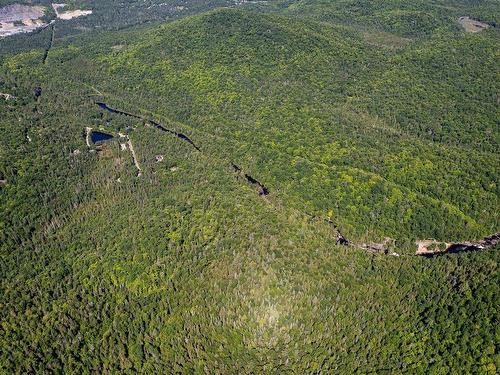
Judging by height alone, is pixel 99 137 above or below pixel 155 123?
above

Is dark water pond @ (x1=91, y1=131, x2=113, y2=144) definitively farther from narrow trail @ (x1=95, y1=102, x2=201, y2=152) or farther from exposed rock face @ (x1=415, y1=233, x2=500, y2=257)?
exposed rock face @ (x1=415, y1=233, x2=500, y2=257)

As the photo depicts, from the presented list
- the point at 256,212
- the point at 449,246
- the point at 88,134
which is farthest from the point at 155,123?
the point at 449,246

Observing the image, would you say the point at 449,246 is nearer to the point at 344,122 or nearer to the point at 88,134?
the point at 344,122

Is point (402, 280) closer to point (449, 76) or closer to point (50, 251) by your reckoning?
point (50, 251)

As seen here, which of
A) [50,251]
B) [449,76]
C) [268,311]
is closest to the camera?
[268,311]

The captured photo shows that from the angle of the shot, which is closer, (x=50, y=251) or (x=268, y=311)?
(x=268, y=311)

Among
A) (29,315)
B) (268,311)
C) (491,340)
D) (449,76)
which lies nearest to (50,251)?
→ (29,315)
